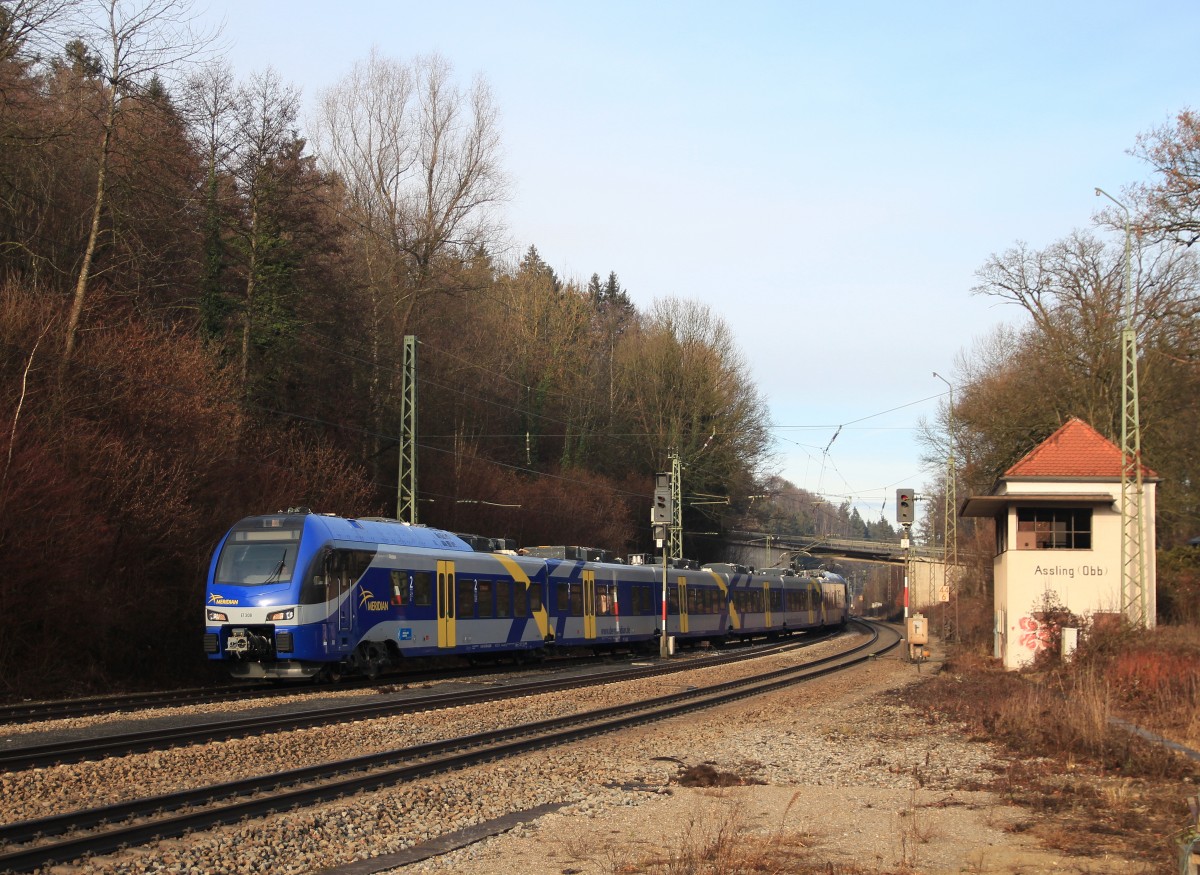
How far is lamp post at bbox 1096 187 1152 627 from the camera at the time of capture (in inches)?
991

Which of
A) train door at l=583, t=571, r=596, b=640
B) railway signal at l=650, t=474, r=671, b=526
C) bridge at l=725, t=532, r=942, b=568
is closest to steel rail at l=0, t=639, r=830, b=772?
train door at l=583, t=571, r=596, b=640

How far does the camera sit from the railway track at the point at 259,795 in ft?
26.9

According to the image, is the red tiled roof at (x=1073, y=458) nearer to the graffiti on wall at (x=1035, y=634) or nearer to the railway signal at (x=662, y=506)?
the graffiti on wall at (x=1035, y=634)

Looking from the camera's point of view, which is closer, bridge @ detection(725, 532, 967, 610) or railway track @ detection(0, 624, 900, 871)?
railway track @ detection(0, 624, 900, 871)

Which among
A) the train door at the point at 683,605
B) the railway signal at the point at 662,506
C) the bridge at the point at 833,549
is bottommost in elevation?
Answer: the bridge at the point at 833,549

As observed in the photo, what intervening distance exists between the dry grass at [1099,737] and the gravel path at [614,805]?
1.53ft

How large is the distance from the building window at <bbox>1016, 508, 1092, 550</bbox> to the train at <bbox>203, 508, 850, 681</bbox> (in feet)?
33.0

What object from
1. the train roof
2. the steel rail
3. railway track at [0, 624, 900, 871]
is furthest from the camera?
the train roof

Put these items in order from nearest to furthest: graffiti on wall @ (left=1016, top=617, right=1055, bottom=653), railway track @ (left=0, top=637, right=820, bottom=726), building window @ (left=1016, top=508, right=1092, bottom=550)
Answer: railway track @ (left=0, top=637, right=820, bottom=726) → graffiti on wall @ (left=1016, top=617, right=1055, bottom=653) → building window @ (left=1016, top=508, right=1092, bottom=550)

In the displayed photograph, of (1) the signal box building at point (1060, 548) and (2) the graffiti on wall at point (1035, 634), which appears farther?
(1) the signal box building at point (1060, 548)

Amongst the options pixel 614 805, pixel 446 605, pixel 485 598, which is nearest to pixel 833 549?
pixel 485 598

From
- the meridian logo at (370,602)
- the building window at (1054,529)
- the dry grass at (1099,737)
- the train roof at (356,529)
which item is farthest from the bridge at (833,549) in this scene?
the meridian logo at (370,602)

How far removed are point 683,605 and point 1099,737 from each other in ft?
85.0

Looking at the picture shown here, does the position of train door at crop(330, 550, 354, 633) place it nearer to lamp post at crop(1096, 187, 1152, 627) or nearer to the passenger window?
the passenger window
